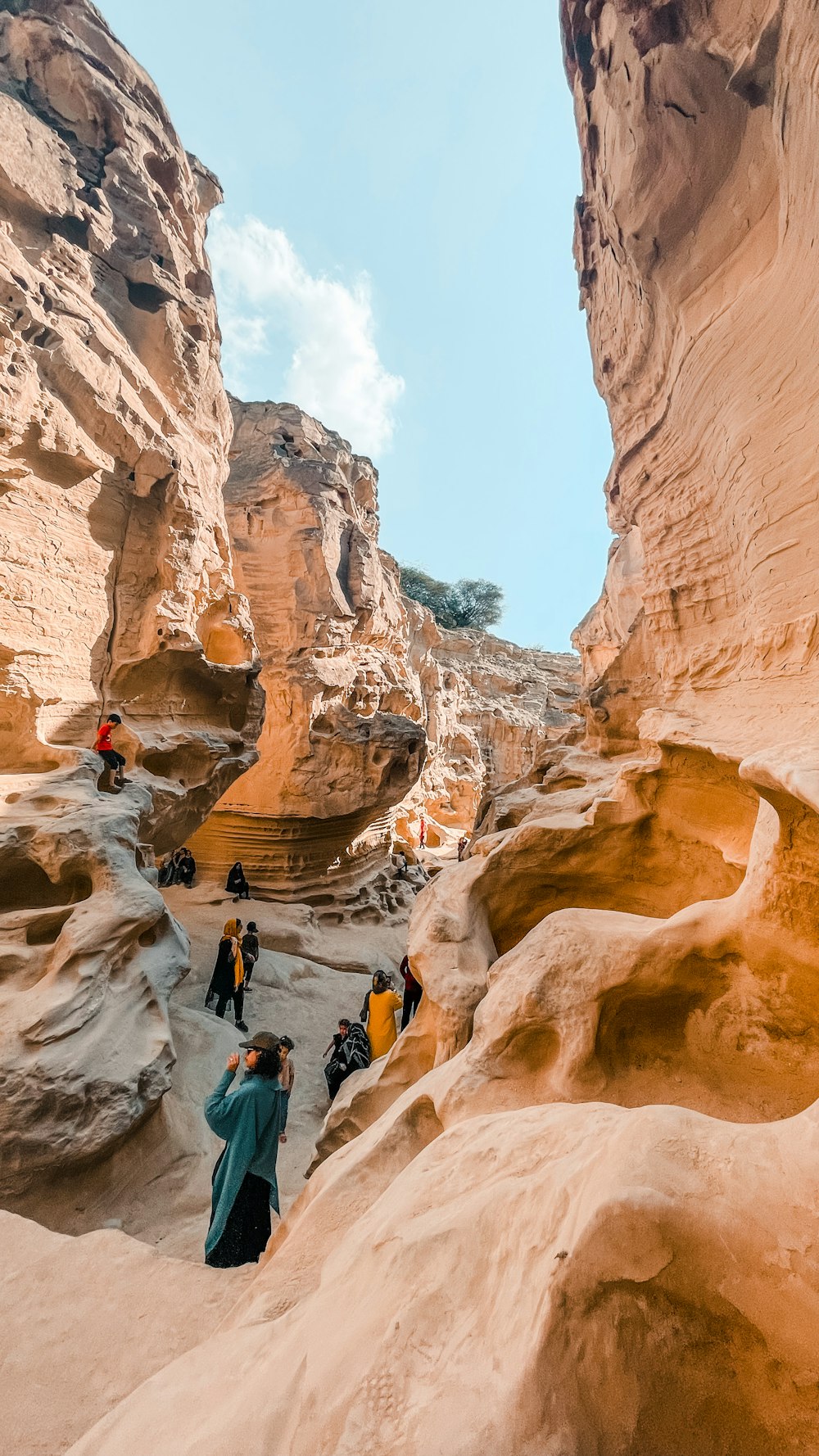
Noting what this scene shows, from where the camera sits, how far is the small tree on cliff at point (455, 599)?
115 ft

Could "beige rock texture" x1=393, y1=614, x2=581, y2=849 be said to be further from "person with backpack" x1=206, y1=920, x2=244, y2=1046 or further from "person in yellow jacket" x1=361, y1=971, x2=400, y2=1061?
"person in yellow jacket" x1=361, y1=971, x2=400, y2=1061

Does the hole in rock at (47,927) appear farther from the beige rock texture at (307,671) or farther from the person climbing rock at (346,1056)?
the beige rock texture at (307,671)

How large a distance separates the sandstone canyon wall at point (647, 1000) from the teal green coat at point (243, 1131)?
0.98 ft

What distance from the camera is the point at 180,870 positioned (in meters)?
11.3

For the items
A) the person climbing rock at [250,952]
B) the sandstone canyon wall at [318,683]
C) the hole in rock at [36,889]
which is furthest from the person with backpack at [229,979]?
the sandstone canyon wall at [318,683]

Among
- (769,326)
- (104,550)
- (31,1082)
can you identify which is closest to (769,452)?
(769,326)

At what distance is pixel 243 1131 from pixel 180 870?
948cm

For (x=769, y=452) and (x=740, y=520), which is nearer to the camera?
(x=769, y=452)

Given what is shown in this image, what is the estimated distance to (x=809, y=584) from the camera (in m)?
3.79

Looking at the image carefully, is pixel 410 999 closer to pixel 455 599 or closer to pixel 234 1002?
pixel 234 1002

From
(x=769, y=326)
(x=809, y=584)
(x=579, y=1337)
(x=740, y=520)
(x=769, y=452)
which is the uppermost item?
(x=769, y=326)

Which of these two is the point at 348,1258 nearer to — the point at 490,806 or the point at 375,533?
the point at 490,806

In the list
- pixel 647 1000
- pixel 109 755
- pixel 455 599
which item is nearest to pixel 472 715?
pixel 455 599

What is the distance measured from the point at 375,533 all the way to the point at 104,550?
11.7 metres
